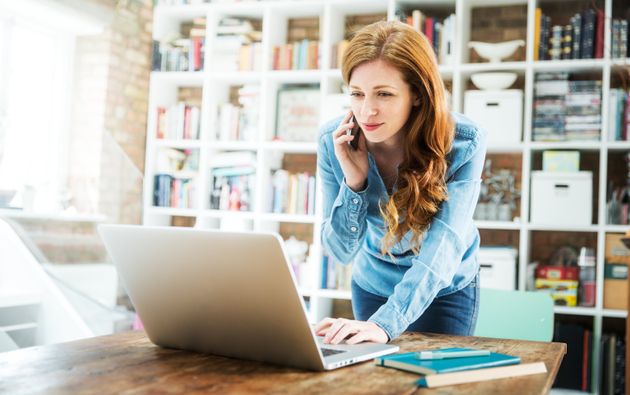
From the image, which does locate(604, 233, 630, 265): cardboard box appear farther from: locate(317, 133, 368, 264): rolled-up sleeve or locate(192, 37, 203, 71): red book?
locate(192, 37, 203, 71): red book

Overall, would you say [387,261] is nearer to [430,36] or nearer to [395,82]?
[395,82]

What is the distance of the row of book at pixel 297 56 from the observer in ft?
14.7

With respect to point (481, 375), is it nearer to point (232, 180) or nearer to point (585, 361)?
point (585, 361)

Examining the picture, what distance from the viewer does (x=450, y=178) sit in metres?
1.65

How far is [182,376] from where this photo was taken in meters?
1.04

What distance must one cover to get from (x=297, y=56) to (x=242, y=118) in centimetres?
53

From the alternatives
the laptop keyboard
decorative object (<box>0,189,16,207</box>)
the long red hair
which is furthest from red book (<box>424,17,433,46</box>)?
the laptop keyboard

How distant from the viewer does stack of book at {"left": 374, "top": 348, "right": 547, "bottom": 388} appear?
3.34 feet

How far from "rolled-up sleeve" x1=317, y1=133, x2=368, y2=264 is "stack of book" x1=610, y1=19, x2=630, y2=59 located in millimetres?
2622

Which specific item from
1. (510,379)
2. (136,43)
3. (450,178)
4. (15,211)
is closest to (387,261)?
(450,178)

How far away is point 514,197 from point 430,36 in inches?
41.7

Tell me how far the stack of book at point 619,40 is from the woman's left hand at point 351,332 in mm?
3117

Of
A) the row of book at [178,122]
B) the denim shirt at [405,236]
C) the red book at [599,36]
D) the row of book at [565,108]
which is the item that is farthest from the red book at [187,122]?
the denim shirt at [405,236]

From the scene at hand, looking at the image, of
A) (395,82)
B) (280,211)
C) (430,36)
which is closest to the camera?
(395,82)
